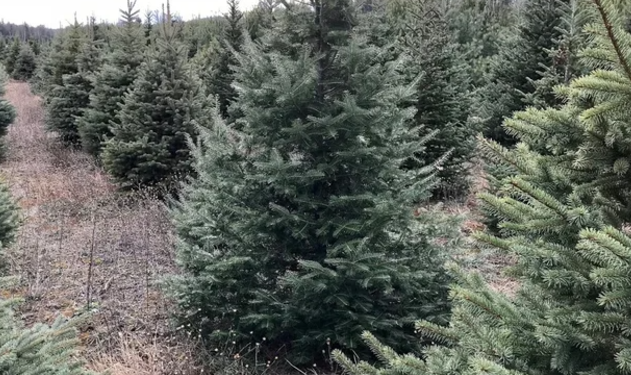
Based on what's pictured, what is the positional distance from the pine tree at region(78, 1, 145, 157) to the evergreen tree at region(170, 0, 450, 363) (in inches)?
302

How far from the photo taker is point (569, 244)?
6.55 feet

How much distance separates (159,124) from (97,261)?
3.16 meters

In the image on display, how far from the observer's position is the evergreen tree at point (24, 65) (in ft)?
107

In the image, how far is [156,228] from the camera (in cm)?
761

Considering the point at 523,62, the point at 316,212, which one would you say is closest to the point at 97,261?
the point at 316,212

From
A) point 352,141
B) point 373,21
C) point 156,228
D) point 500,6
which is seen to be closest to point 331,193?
point 352,141

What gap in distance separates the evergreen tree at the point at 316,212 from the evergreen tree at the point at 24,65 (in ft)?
111

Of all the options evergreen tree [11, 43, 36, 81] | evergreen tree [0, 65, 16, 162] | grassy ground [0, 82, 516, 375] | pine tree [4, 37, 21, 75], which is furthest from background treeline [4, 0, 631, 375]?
pine tree [4, 37, 21, 75]

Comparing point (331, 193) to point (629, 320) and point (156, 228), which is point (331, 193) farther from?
point (156, 228)

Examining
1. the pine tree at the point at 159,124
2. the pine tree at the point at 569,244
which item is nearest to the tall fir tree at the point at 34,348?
the pine tree at the point at 569,244

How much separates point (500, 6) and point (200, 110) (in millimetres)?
23466

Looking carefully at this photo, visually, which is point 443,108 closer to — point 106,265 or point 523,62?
point 523,62

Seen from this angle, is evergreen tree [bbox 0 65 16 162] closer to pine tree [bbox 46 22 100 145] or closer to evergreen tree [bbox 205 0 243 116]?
pine tree [bbox 46 22 100 145]

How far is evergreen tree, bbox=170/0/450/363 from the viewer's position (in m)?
3.92
